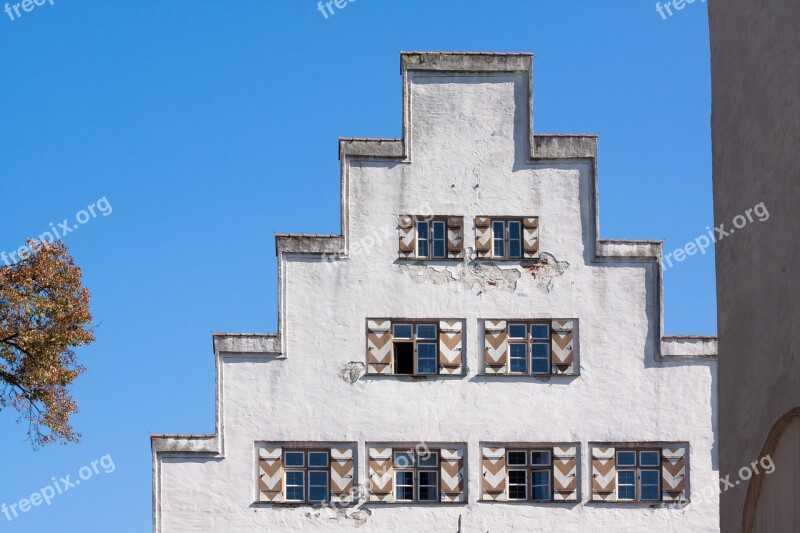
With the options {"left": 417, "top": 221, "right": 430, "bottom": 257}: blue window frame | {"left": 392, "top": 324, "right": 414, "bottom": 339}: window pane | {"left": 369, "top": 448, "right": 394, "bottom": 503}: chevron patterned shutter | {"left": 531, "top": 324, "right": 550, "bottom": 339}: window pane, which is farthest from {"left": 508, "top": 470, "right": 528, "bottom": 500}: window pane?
{"left": 417, "top": 221, "right": 430, "bottom": 257}: blue window frame

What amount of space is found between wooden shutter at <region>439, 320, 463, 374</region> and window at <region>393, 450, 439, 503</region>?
77.3 inches

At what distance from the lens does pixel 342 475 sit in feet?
105

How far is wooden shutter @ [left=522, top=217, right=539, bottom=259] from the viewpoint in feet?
110

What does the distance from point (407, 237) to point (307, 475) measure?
5.85m

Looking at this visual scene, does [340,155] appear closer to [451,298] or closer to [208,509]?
[451,298]

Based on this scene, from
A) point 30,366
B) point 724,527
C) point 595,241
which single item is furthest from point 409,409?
point 724,527

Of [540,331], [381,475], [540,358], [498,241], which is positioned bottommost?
[381,475]

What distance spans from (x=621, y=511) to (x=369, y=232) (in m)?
8.45

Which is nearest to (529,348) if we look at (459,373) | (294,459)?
(459,373)

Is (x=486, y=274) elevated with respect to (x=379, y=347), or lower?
elevated

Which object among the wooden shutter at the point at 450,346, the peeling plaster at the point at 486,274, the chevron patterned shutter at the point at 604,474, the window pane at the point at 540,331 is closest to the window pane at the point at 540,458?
the chevron patterned shutter at the point at 604,474

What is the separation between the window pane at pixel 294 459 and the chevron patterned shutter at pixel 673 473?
8.03m

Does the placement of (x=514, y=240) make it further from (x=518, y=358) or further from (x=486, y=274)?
(x=518, y=358)

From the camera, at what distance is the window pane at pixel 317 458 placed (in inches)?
1268
